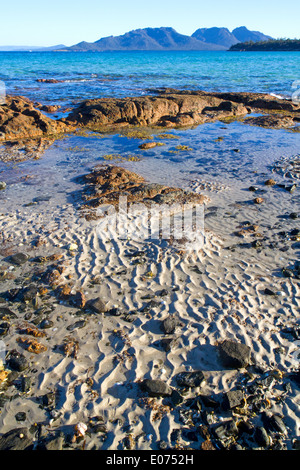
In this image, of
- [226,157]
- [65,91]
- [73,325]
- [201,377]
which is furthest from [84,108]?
[201,377]

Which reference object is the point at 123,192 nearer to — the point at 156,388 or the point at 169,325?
the point at 169,325

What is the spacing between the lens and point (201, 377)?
4.05m

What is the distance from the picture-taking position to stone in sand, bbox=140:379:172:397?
3.86 metres

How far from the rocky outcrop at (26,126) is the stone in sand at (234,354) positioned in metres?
15.1

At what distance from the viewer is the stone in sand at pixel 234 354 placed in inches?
167

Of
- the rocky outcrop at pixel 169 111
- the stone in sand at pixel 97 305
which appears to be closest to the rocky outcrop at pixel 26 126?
the rocky outcrop at pixel 169 111

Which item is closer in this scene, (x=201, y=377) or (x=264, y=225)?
(x=201, y=377)

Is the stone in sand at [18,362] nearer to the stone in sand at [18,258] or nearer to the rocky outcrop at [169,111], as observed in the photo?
the stone in sand at [18,258]

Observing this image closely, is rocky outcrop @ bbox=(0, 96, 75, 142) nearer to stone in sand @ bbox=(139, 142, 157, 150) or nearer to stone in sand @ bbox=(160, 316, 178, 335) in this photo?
stone in sand @ bbox=(139, 142, 157, 150)

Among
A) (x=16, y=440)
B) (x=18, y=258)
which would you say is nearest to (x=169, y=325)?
(x=16, y=440)

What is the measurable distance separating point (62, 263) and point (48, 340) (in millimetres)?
1977

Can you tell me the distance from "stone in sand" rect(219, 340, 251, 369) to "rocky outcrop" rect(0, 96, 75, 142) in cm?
1511

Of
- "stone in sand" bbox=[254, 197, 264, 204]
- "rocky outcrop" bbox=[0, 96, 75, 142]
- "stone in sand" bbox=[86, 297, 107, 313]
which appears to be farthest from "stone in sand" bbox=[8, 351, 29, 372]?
"rocky outcrop" bbox=[0, 96, 75, 142]

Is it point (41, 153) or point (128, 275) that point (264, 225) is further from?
point (41, 153)
